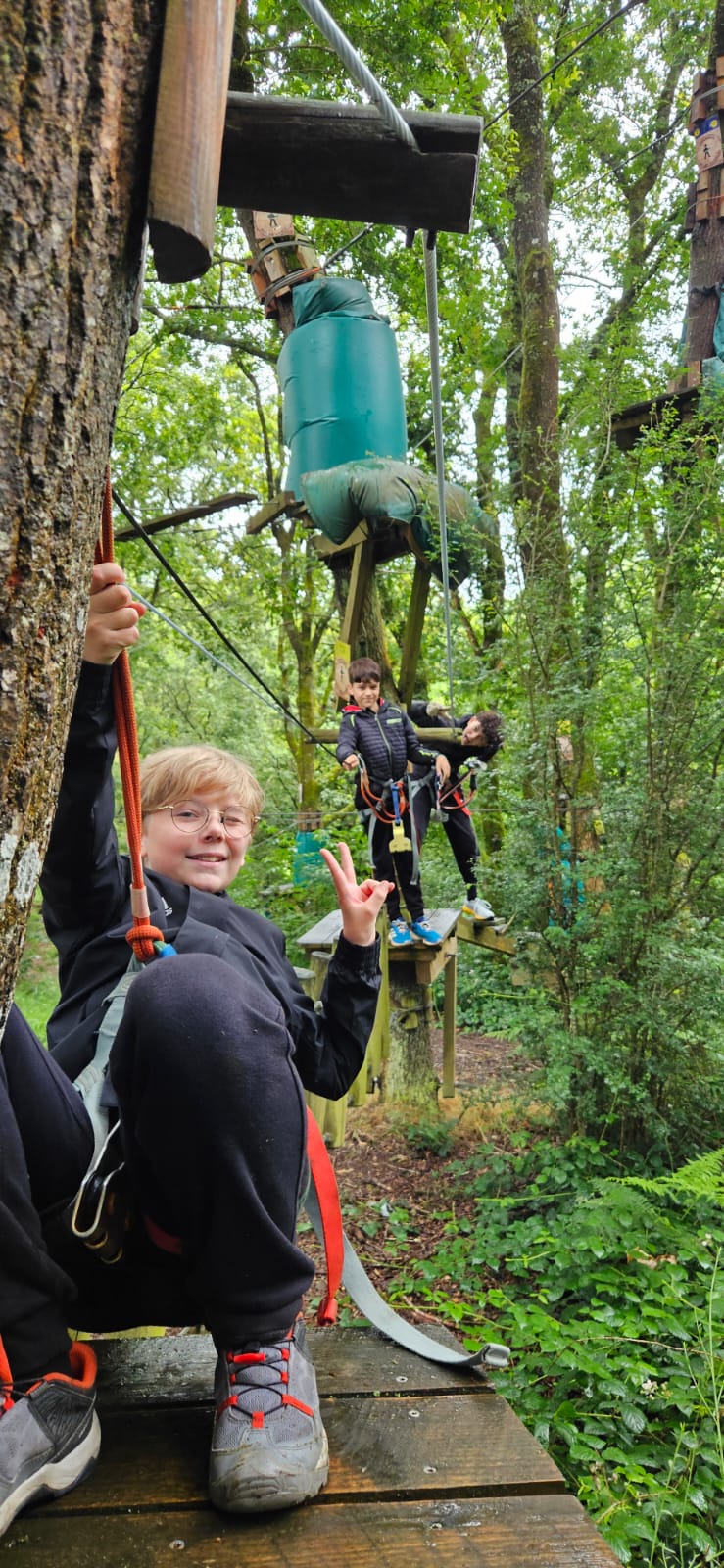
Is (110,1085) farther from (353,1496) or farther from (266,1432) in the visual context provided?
(353,1496)

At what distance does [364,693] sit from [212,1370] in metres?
4.22

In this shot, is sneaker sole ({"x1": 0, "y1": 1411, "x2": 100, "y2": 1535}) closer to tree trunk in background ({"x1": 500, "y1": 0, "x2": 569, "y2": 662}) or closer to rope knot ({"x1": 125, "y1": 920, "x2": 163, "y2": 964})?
rope knot ({"x1": 125, "y1": 920, "x2": 163, "y2": 964})

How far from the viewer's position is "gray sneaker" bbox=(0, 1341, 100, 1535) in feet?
3.32

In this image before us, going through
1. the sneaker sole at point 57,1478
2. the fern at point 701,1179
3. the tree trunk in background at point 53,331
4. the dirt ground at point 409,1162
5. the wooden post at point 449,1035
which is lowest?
the dirt ground at point 409,1162

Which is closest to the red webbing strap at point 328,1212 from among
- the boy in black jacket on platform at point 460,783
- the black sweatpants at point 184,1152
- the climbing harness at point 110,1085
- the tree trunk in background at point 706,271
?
the black sweatpants at point 184,1152

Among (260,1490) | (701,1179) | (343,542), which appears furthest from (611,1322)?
(343,542)

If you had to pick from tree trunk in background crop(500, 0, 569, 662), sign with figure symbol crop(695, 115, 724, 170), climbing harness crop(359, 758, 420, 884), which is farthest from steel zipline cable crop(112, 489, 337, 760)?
sign with figure symbol crop(695, 115, 724, 170)

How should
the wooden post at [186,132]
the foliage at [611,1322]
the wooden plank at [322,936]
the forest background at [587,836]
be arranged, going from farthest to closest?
the wooden plank at [322,936] < the forest background at [587,836] < the foliage at [611,1322] < the wooden post at [186,132]

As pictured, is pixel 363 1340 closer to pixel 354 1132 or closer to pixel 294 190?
pixel 294 190

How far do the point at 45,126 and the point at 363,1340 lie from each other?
170cm

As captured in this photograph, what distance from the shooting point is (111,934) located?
1.40 meters

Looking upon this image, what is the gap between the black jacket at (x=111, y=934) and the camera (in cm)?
128

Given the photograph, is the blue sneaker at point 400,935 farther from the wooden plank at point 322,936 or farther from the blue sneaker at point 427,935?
the wooden plank at point 322,936

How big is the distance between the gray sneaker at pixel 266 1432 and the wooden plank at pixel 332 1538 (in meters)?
0.03
